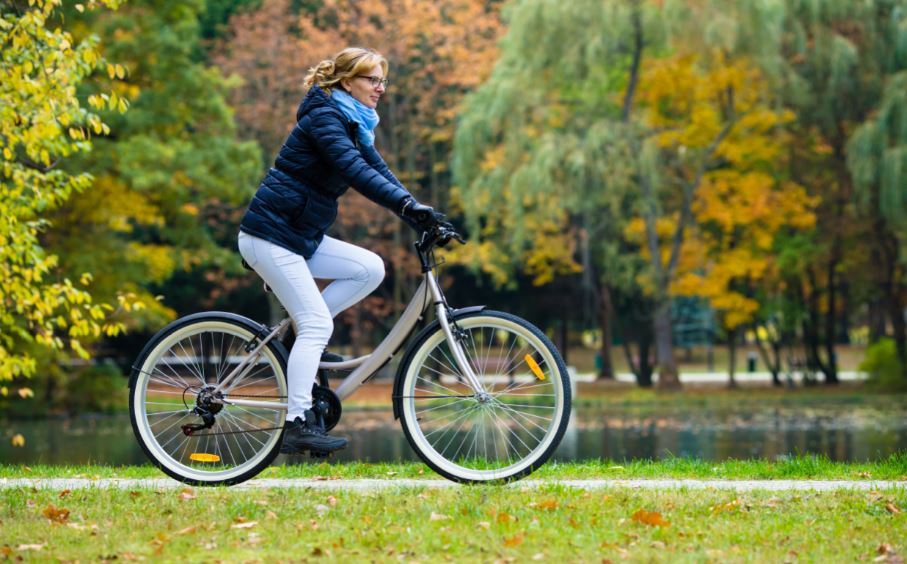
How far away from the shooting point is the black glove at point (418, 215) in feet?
19.0

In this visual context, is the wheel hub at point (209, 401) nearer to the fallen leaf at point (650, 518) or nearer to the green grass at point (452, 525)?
the green grass at point (452, 525)

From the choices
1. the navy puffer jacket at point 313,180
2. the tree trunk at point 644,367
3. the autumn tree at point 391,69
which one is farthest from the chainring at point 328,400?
the tree trunk at point 644,367

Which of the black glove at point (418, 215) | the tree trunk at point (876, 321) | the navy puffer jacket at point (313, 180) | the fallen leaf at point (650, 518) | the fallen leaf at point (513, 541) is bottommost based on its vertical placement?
the fallen leaf at point (513, 541)

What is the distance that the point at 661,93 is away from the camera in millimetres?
32375

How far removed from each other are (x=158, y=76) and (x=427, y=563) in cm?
2585

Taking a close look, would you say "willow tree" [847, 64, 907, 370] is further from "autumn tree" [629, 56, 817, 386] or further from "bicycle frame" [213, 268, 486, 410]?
"bicycle frame" [213, 268, 486, 410]

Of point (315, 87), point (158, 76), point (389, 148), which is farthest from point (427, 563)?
point (389, 148)

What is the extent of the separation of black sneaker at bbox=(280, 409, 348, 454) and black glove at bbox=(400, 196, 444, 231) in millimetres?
1013

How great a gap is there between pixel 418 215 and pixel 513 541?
1.68 m

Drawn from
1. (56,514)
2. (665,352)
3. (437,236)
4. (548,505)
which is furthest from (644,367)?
(56,514)

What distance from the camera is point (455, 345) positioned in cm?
604

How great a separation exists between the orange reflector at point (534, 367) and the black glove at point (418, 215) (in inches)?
29.5

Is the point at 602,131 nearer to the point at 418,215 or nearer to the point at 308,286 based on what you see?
the point at 308,286

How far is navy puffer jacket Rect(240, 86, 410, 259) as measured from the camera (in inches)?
231
